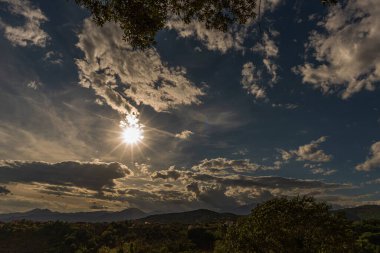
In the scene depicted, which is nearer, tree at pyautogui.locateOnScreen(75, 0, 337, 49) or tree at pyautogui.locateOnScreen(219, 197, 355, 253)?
tree at pyautogui.locateOnScreen(75, 0, 337, 49)

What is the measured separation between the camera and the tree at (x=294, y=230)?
98.4 feet

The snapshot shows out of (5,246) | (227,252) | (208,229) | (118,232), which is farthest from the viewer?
(118,232)

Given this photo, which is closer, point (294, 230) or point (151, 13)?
point (151, 13)

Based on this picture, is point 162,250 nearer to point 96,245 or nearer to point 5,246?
point 96,245

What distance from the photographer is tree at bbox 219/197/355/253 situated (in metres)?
30.0

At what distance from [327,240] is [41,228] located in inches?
4691

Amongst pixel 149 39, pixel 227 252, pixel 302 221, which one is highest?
pixel 149 39

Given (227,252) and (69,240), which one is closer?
(227,252)

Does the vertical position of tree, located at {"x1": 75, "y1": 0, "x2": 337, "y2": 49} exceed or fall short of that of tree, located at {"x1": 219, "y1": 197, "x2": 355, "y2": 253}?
it exceeds it

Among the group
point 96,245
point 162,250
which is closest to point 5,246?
point 96,245

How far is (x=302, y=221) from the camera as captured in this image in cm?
3189

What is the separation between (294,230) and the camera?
31188 mm

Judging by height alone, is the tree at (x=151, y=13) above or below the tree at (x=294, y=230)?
above

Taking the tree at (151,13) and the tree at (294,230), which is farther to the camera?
the tree at (294,230)
